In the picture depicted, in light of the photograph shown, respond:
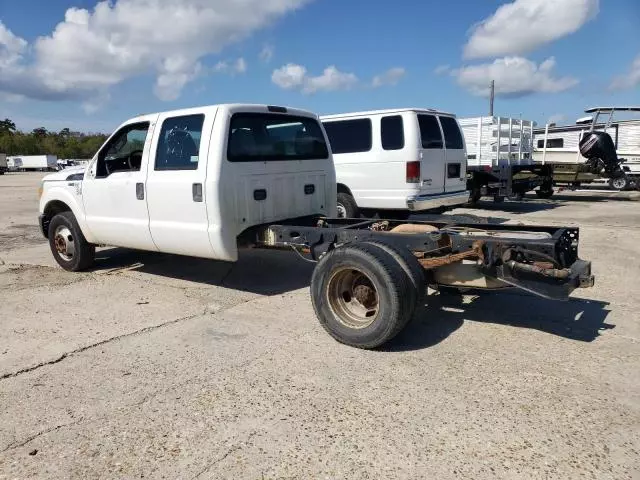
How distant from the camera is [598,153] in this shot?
1706cm

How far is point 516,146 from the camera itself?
50.1 ft

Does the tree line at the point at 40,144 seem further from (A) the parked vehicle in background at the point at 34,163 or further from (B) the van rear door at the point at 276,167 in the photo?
(B) the van rear door at the point at 276,167

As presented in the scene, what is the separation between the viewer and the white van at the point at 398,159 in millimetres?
9234

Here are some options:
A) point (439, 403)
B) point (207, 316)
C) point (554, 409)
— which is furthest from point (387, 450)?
point (207, 316)

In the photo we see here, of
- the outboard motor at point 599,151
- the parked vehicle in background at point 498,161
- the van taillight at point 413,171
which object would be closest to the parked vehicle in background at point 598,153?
the outboard motor at point 599,151

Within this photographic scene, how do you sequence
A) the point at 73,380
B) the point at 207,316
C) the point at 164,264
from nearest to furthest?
the point at 73,380, the point at 207,316, the point at 164,264

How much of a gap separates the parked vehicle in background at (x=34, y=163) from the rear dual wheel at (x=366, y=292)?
9040 cm

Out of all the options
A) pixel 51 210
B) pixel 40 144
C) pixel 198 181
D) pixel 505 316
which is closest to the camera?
pixel 505 316

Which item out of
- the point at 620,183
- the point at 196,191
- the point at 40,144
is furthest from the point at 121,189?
the point at 40,144

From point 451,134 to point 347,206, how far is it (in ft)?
7.98

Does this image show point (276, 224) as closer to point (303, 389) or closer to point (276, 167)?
point (276, 167)

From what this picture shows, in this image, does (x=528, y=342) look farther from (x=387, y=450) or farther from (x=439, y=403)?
(x=387, y=450)

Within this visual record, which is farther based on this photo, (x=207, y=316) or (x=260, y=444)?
(x=207, y=316)

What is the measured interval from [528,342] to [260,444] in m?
2.49
